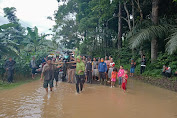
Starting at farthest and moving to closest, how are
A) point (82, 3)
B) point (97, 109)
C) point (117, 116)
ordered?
point (82, 3), point (97, 109), point (117, 116)

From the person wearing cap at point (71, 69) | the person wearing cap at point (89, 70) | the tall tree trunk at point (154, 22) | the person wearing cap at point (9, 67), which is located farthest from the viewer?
the tall tree trunk at point (154, 22)

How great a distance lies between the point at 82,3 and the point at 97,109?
22.9m

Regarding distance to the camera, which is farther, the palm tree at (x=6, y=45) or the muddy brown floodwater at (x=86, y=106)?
the palm tree at (x=6, y=45)

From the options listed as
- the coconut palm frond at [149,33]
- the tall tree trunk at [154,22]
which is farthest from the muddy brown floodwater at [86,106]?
the tall tree trunk at [154,22]

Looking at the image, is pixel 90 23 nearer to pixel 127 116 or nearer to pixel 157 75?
pixel 157 75

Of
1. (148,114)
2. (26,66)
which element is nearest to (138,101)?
(148,114)

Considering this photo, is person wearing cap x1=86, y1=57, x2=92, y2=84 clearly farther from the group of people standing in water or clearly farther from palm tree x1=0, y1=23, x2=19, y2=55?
palm tree x1=0, y1=23, x2=19, y2=55

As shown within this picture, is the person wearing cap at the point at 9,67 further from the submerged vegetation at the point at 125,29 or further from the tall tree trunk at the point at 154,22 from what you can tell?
the tall tree trunk at the point at 154,22

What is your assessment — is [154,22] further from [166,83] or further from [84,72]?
[84,72]

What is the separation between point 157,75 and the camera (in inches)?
419

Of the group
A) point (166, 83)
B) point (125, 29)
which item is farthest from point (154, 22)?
point (125, 29)

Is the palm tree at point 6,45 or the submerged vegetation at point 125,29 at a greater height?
the submerged vegetation at point 125,29

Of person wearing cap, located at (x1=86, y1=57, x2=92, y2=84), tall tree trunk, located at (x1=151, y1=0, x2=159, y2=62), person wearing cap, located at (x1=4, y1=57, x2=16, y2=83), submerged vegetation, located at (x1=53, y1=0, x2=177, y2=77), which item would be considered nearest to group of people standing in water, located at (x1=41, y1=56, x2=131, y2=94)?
person wearing cap, located at (x1=86, y1=57, x2=92, y2=84)

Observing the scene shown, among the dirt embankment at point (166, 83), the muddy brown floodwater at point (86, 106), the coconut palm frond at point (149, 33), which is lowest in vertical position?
the muddy brown floodwater at point (86, 106)
